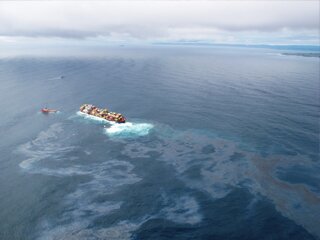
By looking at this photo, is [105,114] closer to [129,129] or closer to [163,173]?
[129,129]

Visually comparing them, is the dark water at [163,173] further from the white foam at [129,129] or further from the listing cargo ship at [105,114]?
the listing cargo ship at [105,114]

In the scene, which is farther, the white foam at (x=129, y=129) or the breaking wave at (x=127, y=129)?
the white foam at (x=129, y=129)

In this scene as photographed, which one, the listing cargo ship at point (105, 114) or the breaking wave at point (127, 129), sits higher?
the listing cargo ship at point (105, 114)

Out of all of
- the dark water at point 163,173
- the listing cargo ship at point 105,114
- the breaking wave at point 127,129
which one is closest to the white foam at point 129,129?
the breaking wave at point 127,129

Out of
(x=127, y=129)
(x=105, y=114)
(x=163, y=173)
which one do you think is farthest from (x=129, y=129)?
(x=163, y=173)

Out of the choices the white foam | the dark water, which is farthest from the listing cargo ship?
the dark water

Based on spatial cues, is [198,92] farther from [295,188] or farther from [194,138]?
[295,188]

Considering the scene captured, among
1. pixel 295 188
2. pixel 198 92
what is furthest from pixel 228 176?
pixel 198 92

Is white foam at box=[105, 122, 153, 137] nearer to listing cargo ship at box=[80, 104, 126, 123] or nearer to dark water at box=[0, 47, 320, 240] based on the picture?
dark water at box=[0, 47, 320, 240]
